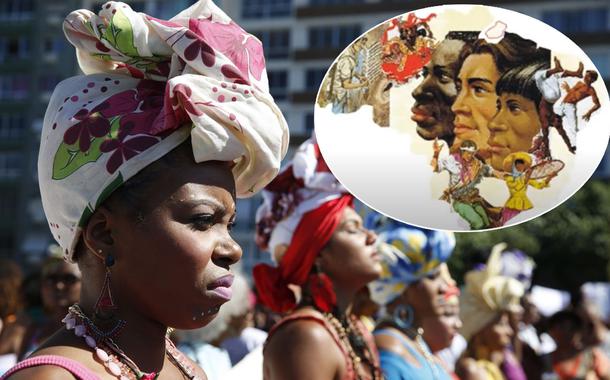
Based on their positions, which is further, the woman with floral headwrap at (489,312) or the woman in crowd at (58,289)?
the woman with floral headwrap at (489,312)

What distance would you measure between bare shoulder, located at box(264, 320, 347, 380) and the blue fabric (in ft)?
1.78

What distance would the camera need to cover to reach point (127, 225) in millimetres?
2035

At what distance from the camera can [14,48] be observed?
174 feet

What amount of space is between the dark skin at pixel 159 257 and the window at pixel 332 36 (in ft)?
136

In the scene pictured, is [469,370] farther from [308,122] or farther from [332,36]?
[332,36]

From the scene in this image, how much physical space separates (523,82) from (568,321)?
6531mm

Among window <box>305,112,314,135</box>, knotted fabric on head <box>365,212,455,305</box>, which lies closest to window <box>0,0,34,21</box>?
window <box>305,112,314,135</box>

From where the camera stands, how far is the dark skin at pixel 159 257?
202 cm

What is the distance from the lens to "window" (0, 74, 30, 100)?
2028 inches

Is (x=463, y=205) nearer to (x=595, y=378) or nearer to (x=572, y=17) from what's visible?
(x=595, y=378)

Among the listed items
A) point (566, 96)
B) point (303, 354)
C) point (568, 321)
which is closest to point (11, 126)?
point (568, 321)

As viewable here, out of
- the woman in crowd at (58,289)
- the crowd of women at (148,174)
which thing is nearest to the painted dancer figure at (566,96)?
the crowd of women at (148,174)

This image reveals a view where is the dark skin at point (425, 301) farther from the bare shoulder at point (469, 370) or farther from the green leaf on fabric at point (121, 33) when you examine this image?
the green leaf on fabric at point (121, 33)

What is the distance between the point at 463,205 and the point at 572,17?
41.0 metres
